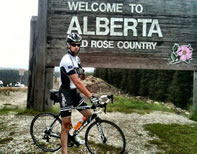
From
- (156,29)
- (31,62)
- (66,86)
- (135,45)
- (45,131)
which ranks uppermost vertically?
(156,29)

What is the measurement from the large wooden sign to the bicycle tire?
336cm

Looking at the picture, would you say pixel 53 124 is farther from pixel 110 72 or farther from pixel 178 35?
pixel 110 72

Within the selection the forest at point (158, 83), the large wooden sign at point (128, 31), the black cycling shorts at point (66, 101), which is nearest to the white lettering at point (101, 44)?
the large wooden sign at point (128, 31)

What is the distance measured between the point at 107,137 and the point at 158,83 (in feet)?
129

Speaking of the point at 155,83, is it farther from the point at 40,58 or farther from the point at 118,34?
the point at 40,58

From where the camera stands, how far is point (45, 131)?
4363 mm

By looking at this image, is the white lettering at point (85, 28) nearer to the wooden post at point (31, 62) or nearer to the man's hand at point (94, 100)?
the wooden post at point (31, 62)

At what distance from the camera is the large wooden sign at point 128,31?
24.5ft

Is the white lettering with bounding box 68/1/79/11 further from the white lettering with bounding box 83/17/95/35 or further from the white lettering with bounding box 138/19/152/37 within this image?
the white lettering with bounding box 138/19/152/37

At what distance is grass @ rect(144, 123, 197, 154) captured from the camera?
4.53 metres

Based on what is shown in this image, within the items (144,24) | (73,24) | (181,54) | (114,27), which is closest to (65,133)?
(73,24)

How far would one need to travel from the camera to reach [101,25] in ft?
24.6

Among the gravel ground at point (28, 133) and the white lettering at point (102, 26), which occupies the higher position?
the white lettering at point (102, 26)

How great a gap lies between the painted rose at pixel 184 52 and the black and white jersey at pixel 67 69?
5399 mm
